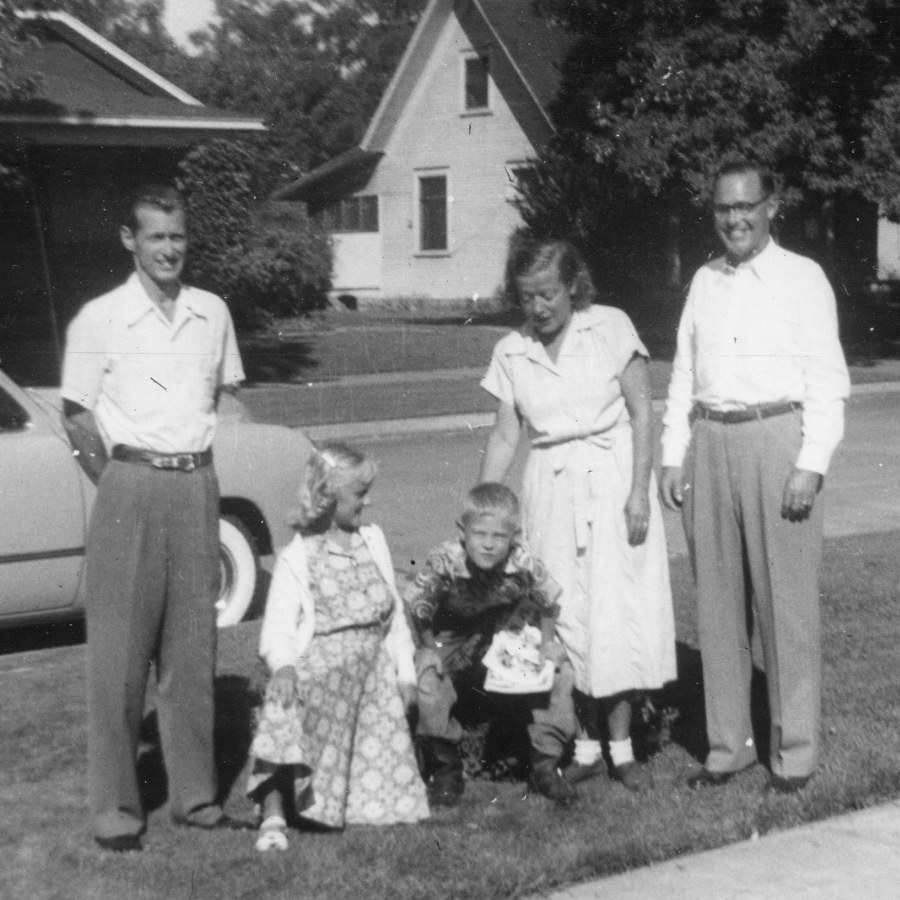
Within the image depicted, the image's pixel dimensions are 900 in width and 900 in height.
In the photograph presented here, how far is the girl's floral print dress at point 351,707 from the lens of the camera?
461cm

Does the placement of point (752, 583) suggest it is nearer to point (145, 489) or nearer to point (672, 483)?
point (672, 483)

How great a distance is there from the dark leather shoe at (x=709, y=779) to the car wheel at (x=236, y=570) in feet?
10.5

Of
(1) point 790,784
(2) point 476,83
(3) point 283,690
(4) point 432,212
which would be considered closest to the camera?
(3) point 283,690

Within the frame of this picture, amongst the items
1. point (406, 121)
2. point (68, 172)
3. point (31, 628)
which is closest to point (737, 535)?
point (31, 628)

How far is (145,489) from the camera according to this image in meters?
4.43

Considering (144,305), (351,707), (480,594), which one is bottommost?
(351,707)

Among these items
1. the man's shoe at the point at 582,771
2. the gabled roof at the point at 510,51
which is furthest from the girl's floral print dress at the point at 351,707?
the gabled roof at the point at 510,51

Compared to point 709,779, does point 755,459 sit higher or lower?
higher

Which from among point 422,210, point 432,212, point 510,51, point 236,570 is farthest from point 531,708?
Answer: point 422,210

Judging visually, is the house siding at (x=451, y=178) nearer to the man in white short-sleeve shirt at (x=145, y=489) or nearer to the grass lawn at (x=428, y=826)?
the grass lawn at (x=428, y=826)

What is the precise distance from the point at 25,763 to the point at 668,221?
2963 centimetres

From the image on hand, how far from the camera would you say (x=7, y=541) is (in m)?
6.72

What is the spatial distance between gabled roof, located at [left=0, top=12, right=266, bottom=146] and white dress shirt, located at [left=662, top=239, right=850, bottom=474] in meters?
12.4

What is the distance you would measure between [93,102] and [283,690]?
15.8m
